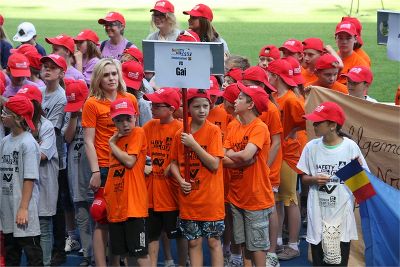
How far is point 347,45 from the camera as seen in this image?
10.3 meters

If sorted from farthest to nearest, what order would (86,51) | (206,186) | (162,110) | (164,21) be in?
1. (164,21)
2. (86,51)
3. (162,110)
4. (206,186)

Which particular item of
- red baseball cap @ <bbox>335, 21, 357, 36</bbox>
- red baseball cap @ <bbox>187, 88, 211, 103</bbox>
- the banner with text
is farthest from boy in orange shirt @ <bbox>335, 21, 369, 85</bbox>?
red baseball cap @ <bbox>187, 88, 211, 103</bbox>

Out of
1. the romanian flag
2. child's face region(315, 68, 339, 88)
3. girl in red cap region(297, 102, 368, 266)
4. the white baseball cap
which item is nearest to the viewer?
the romanian flag

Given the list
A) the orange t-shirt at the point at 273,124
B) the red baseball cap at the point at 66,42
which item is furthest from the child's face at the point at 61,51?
the orange t-shirt at the point at 273,124

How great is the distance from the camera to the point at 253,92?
7.88 meters

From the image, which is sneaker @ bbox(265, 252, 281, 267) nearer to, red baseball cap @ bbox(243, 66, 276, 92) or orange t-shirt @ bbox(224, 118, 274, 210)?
orange t-shirt @ bbox(224, 118, 274, 210)

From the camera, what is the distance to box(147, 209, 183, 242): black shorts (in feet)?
26.2

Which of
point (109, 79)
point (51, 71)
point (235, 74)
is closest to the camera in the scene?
point (109, 79)

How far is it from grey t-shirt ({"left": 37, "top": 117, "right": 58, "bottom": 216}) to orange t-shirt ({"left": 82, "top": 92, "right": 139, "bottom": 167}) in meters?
0.32

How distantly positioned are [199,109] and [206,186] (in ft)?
2.01

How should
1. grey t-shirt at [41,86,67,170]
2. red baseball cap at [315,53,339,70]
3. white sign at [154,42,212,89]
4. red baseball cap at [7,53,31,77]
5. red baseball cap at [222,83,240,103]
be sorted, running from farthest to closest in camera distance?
red baseball cap at [7,53,31,77], red baseball cap at [315,53,339,70], grey t-shirt at [41,86,67,170], red baseball cap at [222,83,240,103], white sign at [154,42,212,89]

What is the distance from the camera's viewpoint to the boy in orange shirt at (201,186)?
7629mm

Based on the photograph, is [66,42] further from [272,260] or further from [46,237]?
[272,260]

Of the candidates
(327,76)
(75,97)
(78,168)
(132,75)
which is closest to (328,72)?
(327,76)
